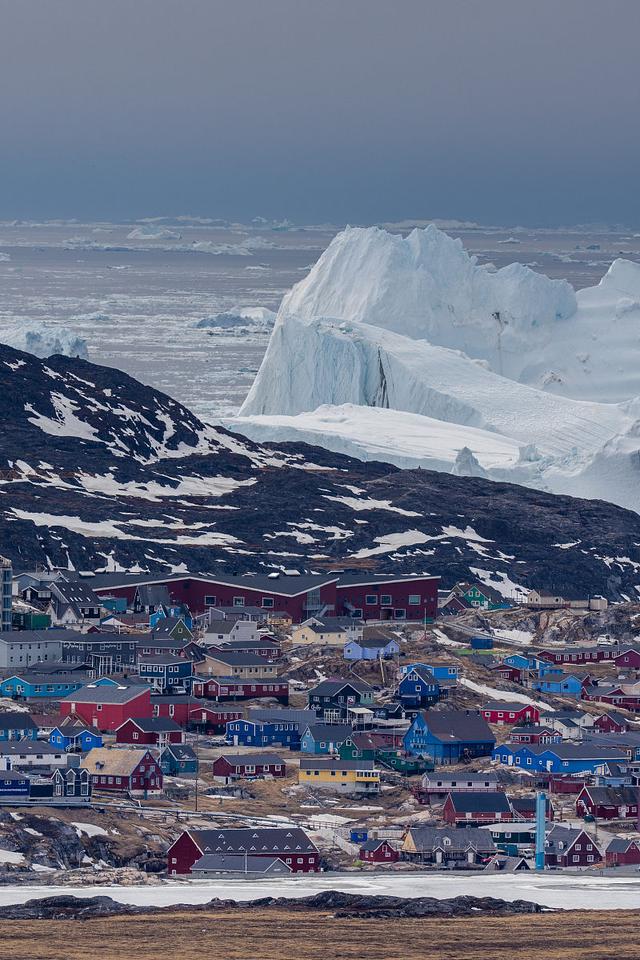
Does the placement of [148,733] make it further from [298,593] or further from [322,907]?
[298,593]

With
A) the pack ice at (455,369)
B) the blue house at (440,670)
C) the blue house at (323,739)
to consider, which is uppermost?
the pack ice at (455,369)

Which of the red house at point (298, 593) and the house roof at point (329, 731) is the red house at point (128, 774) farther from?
the red house at point (298, 593)

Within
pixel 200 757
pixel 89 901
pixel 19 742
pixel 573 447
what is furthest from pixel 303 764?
pixel 573 447

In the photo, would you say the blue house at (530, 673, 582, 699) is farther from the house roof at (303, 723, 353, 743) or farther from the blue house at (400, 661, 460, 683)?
the house roof at (303, 723, 353, 743)

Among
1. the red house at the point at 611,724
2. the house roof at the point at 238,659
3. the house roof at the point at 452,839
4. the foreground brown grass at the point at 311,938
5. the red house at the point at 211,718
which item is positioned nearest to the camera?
the foreground brown grass at the point at 311,938

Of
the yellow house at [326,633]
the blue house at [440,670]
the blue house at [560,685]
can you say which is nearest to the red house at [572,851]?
the blue house at [440,670]

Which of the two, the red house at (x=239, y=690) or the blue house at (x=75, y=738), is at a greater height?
the red house at (x=239, y=690)
